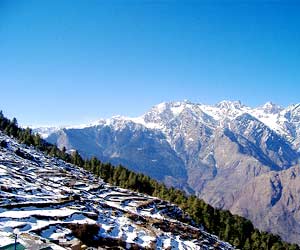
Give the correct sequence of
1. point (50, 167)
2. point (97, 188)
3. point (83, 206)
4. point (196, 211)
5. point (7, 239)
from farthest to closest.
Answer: point (196, 211) < point (50, 167) < point (97, 188) < point (83, 206) < point (7, 239)

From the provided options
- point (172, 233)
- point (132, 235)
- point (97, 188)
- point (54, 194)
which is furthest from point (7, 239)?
point (97, 188)

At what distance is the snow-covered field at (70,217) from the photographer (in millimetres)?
70250

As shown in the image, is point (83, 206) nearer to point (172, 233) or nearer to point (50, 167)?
point (172, 233)

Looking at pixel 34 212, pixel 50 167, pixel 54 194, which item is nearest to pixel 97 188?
Result: pixel 50 167

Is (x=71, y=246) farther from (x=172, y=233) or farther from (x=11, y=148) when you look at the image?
(x=11, y=148)

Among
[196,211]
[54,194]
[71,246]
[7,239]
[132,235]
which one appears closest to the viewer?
[7,239]

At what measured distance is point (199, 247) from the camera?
10331cm

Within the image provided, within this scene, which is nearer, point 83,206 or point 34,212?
point 34,212

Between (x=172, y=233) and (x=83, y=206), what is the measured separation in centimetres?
2397

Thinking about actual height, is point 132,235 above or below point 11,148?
below

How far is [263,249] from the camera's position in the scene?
19500cm

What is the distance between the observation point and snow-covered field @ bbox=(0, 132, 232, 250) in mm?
70250

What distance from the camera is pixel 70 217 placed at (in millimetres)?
84375

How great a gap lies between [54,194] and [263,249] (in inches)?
4715
